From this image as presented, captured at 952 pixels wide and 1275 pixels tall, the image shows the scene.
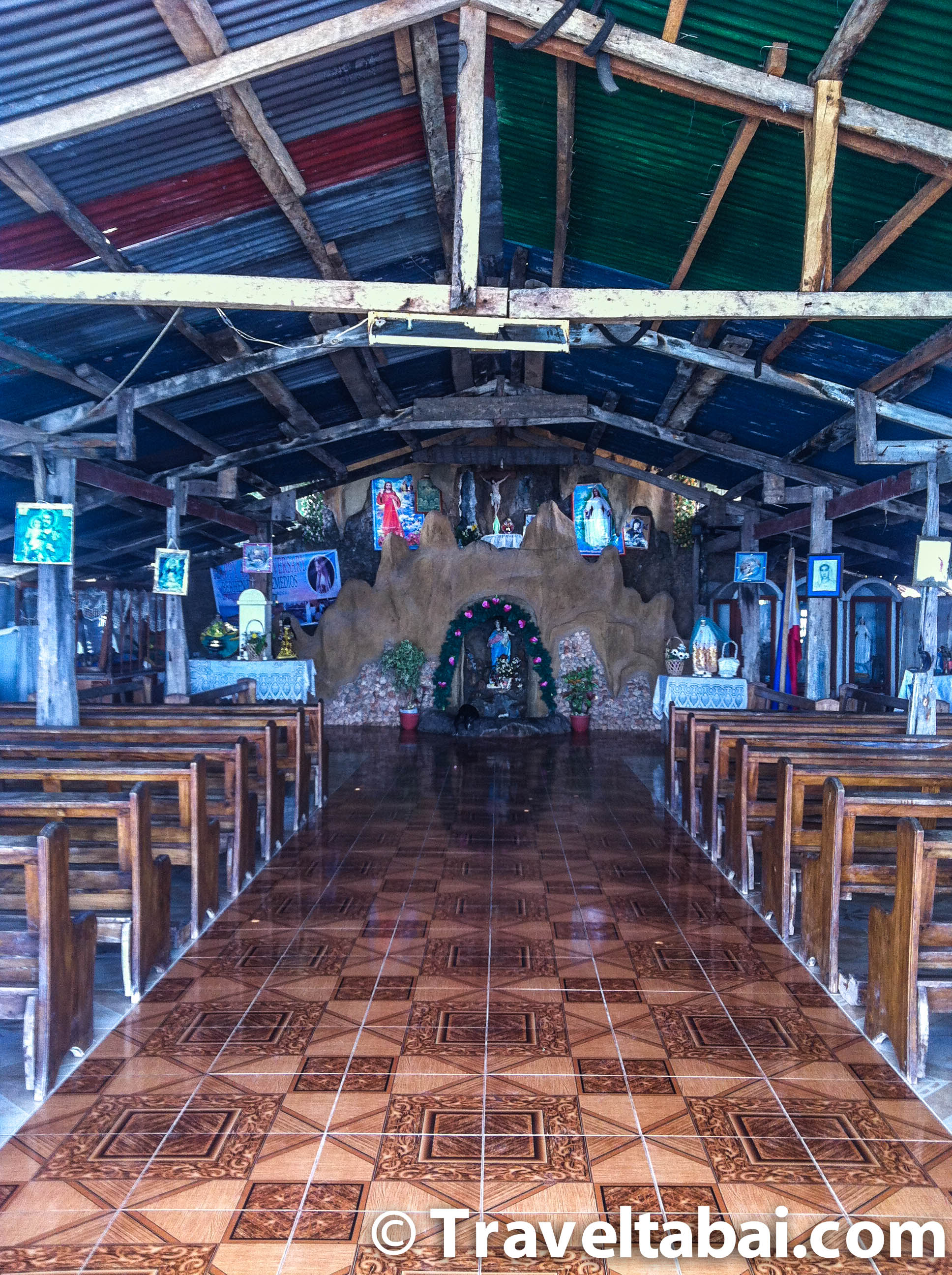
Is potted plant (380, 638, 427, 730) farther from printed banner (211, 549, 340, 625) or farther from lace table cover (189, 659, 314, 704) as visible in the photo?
printed banner (211, 549, 340, 625)

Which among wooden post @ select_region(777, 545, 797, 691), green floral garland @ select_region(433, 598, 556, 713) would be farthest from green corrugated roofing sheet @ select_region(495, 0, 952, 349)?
green floral garland @ select_region(433, 598, 556, 713)

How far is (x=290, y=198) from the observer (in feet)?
20.0

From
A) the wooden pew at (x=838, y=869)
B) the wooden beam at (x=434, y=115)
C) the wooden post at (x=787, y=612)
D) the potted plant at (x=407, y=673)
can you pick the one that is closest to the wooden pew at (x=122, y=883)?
the wooden pew at (x=838, y=869)

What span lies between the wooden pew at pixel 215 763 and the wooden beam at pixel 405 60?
379 cm

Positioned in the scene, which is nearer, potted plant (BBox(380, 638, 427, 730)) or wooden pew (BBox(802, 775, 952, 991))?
wooden pew (BBox(802, 775, 952, 991))

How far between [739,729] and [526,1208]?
15.3ft

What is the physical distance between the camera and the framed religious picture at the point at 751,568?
41.1 ft

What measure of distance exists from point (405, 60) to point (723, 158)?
5.82 ft

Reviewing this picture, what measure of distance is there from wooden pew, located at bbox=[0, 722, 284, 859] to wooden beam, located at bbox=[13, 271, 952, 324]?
246 cm

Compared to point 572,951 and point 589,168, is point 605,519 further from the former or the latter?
point 572,951

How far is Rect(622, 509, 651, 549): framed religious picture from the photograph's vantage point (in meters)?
17.1

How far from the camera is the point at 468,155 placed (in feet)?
16.6

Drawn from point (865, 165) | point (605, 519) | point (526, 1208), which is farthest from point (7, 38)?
point (605, 519)

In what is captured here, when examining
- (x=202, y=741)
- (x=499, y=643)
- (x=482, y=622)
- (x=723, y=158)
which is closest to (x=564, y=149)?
(x=723, y=158)
